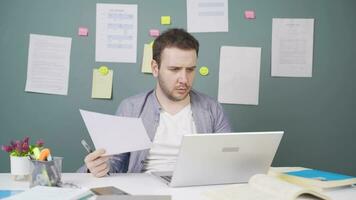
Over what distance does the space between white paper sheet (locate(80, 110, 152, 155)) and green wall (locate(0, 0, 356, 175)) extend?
0.88 m

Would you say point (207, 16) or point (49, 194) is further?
point (207, 16)

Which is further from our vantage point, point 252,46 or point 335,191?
point 252,46

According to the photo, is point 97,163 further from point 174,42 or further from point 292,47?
point 292,47

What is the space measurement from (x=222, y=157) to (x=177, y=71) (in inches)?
25.9

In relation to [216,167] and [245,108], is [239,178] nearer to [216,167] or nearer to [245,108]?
[216,167]

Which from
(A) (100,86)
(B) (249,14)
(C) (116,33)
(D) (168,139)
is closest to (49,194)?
(D) (168,139)

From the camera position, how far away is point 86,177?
1347 mm

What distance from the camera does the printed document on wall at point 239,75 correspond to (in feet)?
7.23

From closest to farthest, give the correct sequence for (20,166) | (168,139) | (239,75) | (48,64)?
1. (20,166)
2. (168,139)
3. (48,64)
4. (239,75)

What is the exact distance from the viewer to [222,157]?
1.16 meters

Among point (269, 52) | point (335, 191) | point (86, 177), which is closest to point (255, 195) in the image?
point (335, 191)

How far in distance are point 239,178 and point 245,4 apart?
4.16 feet

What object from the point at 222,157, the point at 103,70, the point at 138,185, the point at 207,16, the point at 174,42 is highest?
the point at 207,16

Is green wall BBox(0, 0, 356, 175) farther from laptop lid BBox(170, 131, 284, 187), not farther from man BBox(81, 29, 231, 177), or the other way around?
laptop lid BBox(170, 131, 284, 187)
